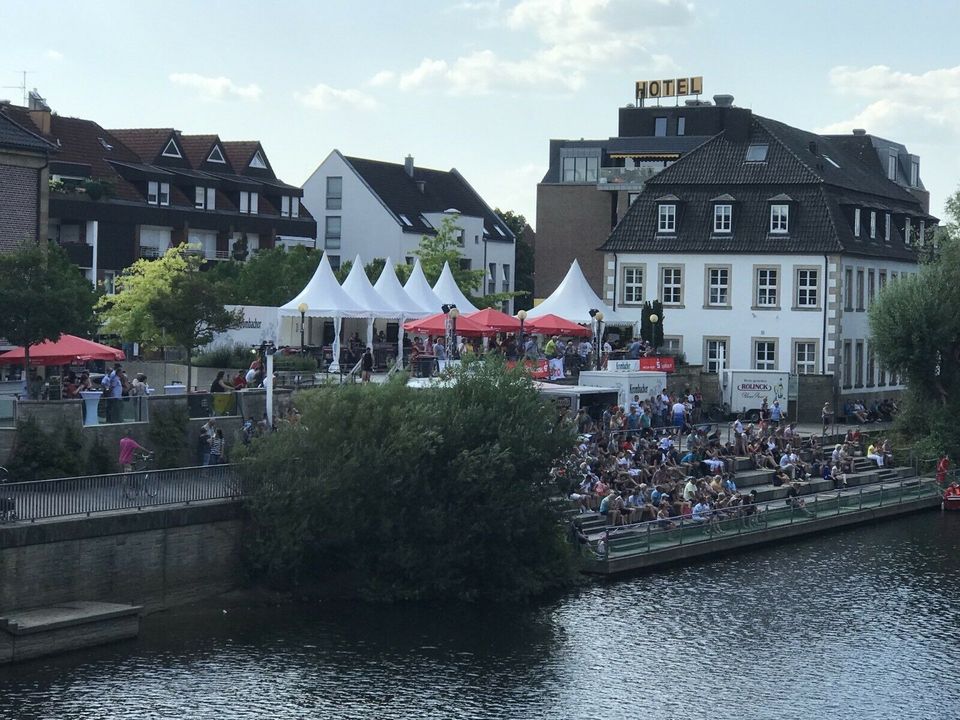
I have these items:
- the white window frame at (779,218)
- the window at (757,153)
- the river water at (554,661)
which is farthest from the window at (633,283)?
the river water at (554,661)

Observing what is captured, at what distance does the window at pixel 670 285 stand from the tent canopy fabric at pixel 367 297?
55.1ft

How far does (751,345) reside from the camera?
6631 centimetres

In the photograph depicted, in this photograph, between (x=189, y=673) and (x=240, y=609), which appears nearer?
(x=189, y=673)

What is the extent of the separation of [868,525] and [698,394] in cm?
985

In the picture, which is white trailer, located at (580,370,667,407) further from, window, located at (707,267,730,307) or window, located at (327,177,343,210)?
window, located at (327,177,343,210)

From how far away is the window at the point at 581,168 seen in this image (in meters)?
93.8

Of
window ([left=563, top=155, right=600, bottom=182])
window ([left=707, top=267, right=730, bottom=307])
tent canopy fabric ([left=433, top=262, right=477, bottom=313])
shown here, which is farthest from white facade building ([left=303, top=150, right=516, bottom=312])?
tent canopy fabric ([left=433, top=262, right=477, bottom=313])

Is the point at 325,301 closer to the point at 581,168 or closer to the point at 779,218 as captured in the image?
the point at 779,218

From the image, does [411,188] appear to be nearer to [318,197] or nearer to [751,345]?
[318,197]

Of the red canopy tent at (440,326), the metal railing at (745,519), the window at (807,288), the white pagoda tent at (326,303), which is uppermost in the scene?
the window at (807,288)

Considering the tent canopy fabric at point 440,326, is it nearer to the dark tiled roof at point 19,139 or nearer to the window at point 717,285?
the dark tiled roof at point 19,139

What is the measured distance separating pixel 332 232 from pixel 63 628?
229 feet

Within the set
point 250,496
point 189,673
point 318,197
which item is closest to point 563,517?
point 250,496

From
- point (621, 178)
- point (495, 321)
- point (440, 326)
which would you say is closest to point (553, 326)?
point (495, 321)
